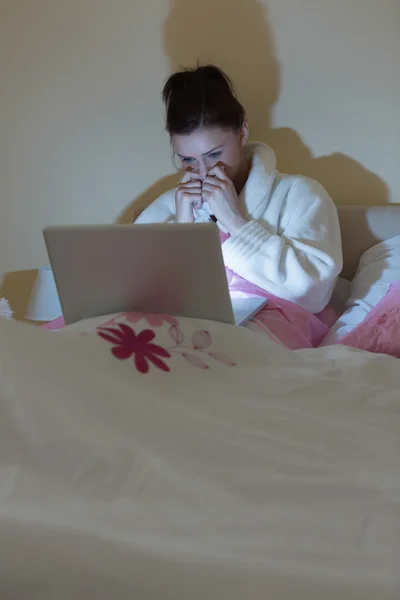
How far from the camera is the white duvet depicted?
472mm

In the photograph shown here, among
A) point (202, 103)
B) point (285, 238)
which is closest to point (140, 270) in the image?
point (285, 238)

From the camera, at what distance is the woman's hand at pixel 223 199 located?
4.86ft

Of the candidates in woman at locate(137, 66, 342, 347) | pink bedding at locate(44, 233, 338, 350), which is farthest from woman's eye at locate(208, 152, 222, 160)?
pink bedding at locate(44, 233, 338, 350)

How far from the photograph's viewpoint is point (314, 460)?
0.69 metres

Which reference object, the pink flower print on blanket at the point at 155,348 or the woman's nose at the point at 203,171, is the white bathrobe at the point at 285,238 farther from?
the pink flower print on blanket at the point at 155,348

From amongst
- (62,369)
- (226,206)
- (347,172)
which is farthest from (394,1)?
(62,369)

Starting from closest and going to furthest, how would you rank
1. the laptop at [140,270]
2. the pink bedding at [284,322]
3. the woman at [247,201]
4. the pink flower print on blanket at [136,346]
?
1. the pink flower print on blanket at [136,346]
2. the laptop at [140,270]
3. the pink bedding at [284,322]
4. the woman at [247,201]

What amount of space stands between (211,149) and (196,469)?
41.3 inches

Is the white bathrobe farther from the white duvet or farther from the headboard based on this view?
the white duvet

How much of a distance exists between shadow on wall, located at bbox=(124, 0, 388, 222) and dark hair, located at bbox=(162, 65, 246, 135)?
16 cm

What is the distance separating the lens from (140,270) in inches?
40.4

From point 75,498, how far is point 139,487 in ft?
0.22

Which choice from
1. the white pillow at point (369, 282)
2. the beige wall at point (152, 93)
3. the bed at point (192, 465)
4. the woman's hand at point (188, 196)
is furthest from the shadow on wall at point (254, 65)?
the bed at point (192, 465)

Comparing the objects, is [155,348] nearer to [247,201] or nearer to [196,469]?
[196,469]
